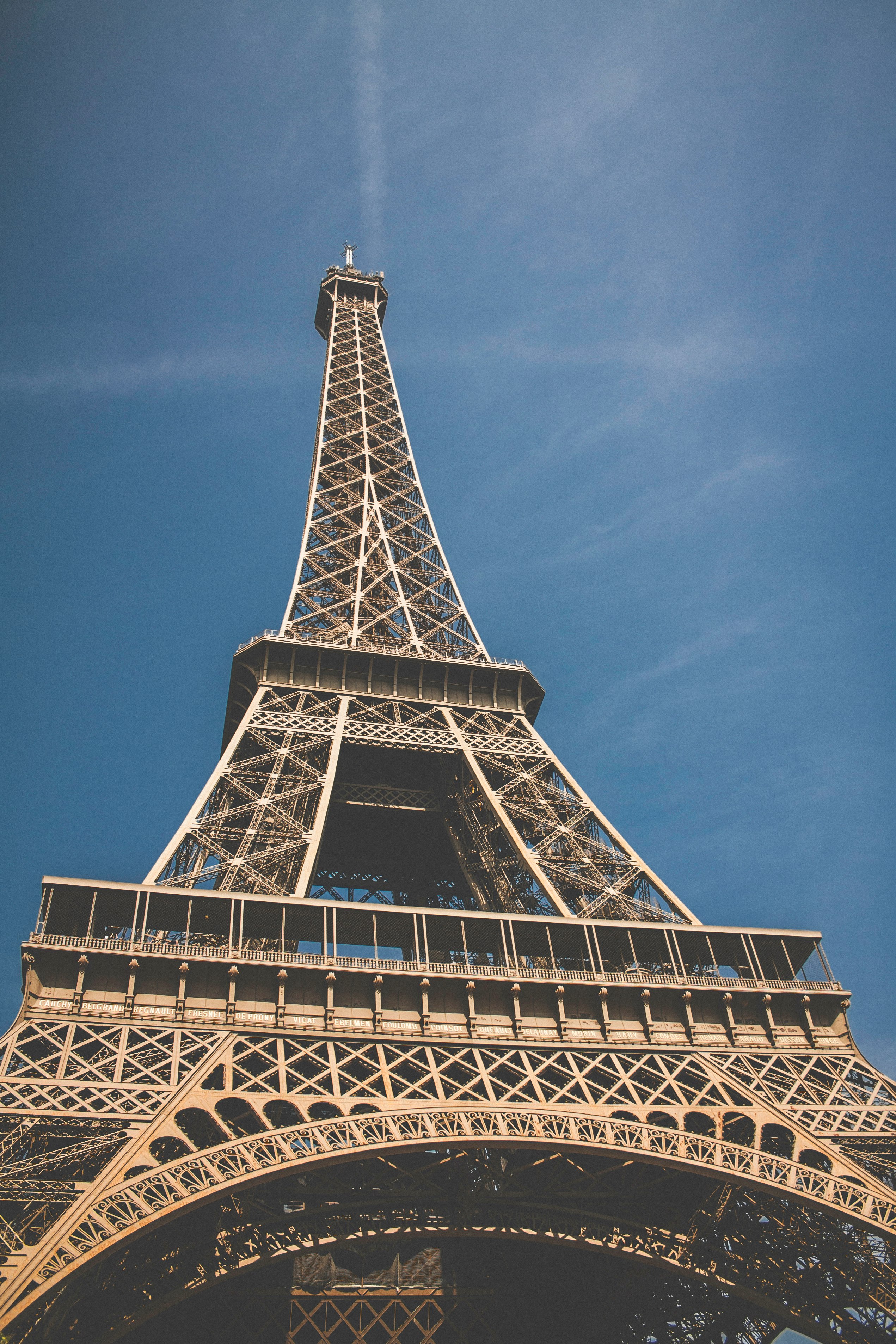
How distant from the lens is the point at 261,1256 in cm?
2305

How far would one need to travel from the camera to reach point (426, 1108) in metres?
22.9

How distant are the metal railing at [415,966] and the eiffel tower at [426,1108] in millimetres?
92

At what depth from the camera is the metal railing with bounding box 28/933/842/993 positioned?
974 inches

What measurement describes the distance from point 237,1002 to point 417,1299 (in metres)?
14.3

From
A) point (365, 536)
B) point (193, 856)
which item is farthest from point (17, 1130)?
point (365, 536)

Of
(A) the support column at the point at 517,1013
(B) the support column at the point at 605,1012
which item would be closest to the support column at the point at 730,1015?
(B) the support column at the point at 605,1012

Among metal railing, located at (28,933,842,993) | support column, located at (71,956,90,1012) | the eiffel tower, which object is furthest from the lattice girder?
support column, located at (71,956,90,1012)

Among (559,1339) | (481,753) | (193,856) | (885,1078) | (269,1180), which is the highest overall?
(481,753)

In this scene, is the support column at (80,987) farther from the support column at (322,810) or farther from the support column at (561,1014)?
the support column at (561,1014)

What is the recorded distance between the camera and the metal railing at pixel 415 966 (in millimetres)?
24734

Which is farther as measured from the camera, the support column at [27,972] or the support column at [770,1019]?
the support column at [770,1019]

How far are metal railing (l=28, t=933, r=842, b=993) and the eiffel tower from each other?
3.6 inches

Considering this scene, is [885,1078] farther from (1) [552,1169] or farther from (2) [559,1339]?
(2) [559,1339]

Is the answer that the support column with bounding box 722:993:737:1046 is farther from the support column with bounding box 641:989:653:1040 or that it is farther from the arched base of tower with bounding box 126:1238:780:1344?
the arched base of tower with bounding box 126:1238:780:1344
